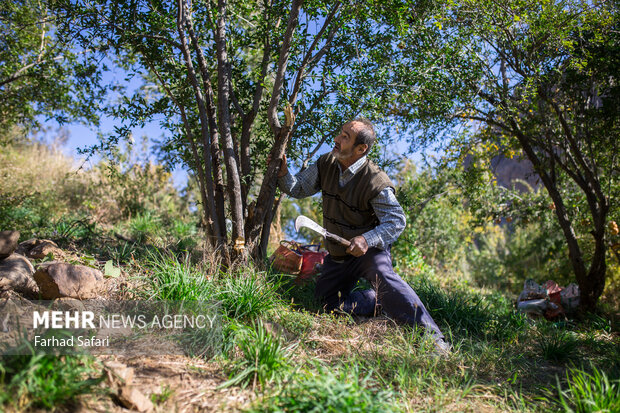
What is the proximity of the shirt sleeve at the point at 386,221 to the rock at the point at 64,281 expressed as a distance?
2082 mm

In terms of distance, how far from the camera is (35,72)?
221 inches

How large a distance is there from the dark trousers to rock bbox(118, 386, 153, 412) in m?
1.75

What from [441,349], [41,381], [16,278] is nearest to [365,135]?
[441,349]

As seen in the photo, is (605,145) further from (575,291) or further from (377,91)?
(377,91)

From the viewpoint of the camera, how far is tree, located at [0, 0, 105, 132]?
534cm

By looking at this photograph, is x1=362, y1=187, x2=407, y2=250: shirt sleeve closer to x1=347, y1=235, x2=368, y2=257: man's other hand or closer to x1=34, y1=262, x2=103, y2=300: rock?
x1=347, y1=235, x2=368, y2=257: man's other hand

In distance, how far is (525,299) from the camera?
6023 millimetres

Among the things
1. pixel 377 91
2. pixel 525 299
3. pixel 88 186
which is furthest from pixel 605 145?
pixel 88 186

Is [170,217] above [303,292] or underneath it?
above

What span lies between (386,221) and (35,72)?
16.1 ft

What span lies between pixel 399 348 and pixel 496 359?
713mm

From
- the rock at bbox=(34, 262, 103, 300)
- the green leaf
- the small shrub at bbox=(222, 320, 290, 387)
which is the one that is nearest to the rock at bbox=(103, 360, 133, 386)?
the small shrub at bbox=(222, 320, 290, 387)

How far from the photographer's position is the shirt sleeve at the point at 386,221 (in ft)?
11.7

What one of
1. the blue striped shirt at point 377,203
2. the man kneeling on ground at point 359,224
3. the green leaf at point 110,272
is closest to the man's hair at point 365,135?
the man kneeling on ground at point 359,224
